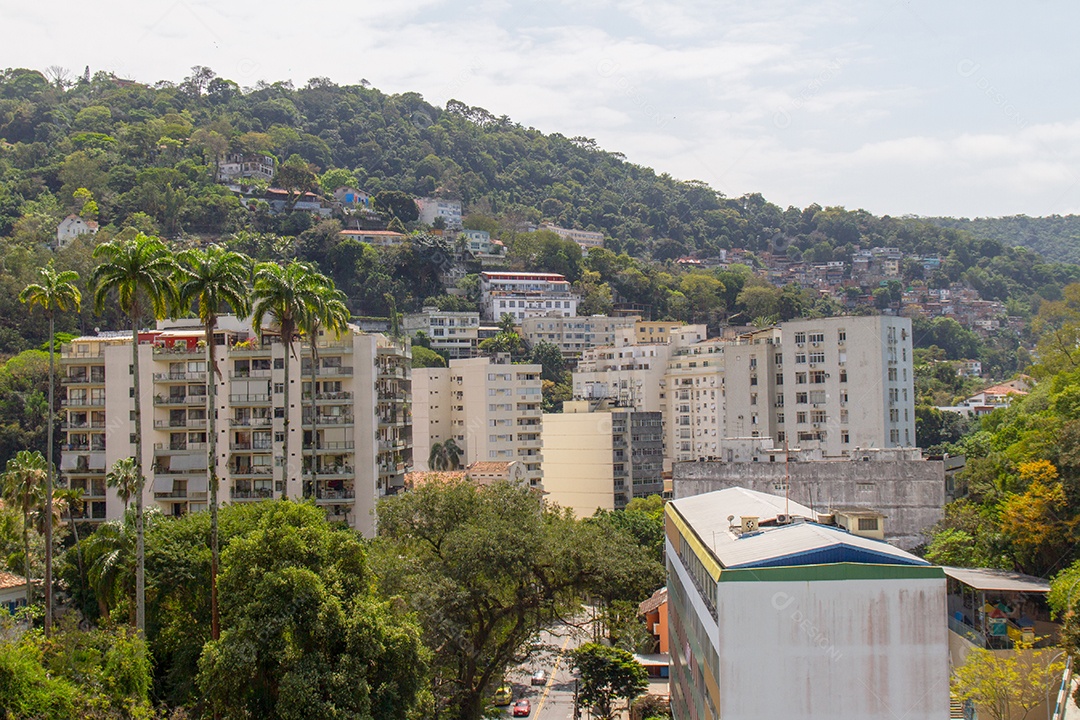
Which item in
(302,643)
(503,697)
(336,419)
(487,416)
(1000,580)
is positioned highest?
(336,419)

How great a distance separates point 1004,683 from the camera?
32000mm

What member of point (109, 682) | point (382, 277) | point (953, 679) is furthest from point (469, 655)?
point (382, 277)

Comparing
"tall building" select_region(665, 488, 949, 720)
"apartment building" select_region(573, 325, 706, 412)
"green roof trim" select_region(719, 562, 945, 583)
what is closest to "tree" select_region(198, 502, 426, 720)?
"tall building" select_region(665, 488, 949, 720)

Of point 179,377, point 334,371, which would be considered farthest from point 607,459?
point 179,377

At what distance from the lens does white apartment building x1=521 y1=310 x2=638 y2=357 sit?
143500 mm

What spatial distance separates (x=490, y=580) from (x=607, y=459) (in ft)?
183

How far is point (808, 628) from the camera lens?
26.4 m

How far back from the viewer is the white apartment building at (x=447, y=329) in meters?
139

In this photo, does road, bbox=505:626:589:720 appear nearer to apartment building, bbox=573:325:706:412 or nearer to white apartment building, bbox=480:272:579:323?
apartment building, bbox=573:325:706:412

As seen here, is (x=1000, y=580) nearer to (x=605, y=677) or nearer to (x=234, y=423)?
(x=605, y=677)

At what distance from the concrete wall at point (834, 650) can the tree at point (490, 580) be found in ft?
34.4

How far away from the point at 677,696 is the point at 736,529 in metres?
11.1

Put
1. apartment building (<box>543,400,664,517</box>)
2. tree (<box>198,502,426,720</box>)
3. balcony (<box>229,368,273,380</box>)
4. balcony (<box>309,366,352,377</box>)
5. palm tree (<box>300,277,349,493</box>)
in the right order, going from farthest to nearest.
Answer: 1. apartment building (<box>543,400,664,517</box>)
2. balcony (<box>229,368,273,380</box>)
3. balcony (<box>309,366,352,377</box>)
4. palm tree (<box>300,277,349,493</box>)
5. tree (<box>198,502,426,720</box>)

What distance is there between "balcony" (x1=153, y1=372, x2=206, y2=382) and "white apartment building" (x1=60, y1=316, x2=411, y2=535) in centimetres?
5
